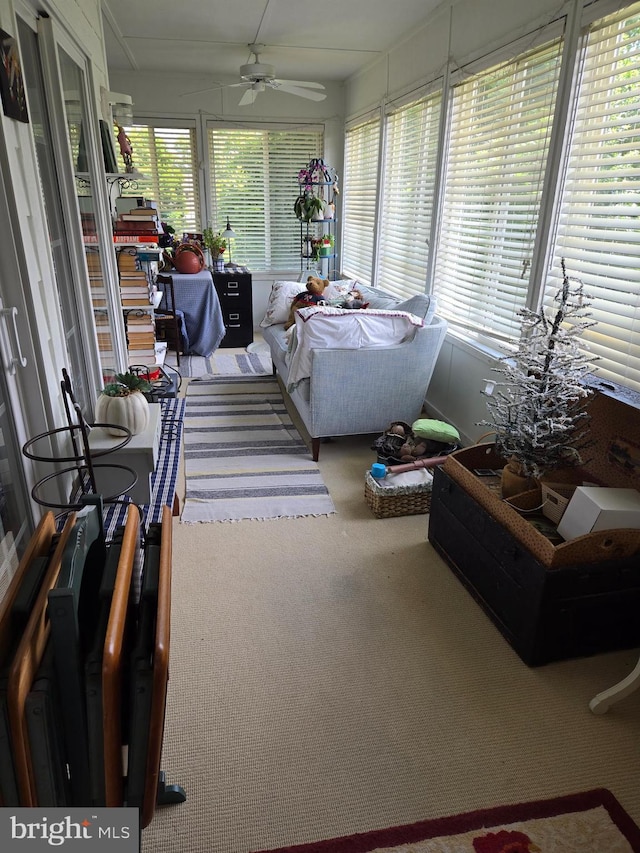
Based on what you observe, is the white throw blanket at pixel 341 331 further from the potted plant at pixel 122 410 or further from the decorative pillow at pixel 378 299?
the potted plant at pixel 122 410

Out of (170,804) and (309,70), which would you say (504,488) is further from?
(309,70)

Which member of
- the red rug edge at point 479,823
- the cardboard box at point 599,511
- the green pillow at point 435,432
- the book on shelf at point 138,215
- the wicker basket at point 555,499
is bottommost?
the red rug edge at point 479,823

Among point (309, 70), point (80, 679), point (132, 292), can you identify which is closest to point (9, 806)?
point (80, 679)


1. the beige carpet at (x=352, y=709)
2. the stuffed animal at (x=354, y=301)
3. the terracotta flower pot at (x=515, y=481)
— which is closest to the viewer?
the beige carpet at (x=352, y=709)

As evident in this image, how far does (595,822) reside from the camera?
4.64 ft

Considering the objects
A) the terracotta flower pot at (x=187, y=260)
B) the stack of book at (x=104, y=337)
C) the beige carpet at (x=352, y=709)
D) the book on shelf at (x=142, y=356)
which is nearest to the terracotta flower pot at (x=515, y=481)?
the beige carpet at (x=352, y=709)

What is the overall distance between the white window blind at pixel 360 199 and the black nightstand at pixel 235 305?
119 cm

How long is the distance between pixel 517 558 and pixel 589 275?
135cm

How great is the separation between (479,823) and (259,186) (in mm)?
6244

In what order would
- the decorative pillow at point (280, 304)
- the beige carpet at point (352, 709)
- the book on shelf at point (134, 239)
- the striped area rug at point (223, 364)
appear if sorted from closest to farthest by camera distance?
1. the beige carpet at point (352, 709)
2. the book on shelf at point (134, 239)
3. the decorative pillow at point (280, 304)
4. the striped area rug at point (223, 364)

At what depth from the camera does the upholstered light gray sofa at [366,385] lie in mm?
3205

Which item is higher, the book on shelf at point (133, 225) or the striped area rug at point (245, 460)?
the book on shelf at point (133, 225)

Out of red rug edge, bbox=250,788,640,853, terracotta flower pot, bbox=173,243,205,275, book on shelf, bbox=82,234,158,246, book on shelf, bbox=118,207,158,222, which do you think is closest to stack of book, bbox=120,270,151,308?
book on shelf, bbox=82,234,158,246

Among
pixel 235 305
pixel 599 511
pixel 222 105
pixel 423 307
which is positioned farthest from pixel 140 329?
pixel 222 105
